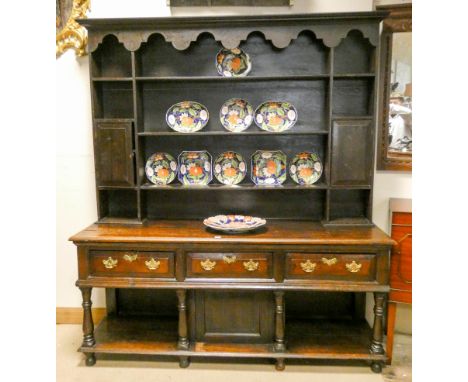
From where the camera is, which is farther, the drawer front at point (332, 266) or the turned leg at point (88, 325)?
the turned leg at point (88, 325)

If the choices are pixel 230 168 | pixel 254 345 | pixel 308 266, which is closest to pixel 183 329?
pixel 254 345

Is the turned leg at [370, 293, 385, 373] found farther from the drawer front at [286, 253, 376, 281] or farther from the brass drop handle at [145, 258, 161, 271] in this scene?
the brass drop handle at [145, 258, 161, 271]

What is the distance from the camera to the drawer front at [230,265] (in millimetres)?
2164

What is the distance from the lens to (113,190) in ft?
8.67

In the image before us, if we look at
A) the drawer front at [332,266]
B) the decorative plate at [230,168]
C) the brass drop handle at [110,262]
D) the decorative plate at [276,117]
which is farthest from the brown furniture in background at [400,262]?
the brass drop handle at [110,262]

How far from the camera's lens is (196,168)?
260 cm

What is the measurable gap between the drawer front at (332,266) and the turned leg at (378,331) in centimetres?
14

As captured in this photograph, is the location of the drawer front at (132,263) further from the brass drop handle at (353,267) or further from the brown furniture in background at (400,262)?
the brown furniture in background at (400,262)

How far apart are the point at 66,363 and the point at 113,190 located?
1.08 metres

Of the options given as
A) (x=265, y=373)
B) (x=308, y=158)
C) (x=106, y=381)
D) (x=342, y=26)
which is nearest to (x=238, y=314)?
(x=265, y=373)

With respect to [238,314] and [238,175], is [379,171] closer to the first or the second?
[238,175]

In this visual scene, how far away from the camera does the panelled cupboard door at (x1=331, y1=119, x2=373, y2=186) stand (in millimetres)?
2297

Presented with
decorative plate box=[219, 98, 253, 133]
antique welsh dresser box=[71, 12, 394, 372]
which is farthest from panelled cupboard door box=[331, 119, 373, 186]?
decorative plate box=[219, 98, 253, 133]

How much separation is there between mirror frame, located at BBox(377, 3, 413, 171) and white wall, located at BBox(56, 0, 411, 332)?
→ 73mm
